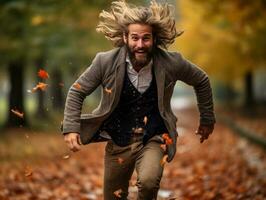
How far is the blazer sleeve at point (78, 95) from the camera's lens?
5.55 meters

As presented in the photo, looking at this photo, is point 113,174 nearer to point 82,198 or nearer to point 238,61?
point 82,198

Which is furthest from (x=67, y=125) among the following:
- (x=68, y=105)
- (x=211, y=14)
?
(x=211, y=14)

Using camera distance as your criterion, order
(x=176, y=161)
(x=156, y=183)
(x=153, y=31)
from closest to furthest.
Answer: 1. (x=156, y=183)
2. (x=153, y=31)
3. (x=176, y=161)

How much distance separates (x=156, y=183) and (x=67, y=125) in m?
0.96

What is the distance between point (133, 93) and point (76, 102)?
0.54 metres

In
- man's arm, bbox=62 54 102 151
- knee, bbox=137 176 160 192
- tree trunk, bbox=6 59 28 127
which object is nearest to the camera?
knee, bbox=137 176 160 192

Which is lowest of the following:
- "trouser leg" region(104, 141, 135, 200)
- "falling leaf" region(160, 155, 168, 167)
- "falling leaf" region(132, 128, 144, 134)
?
"trouser leg" region(104, 141, 135, 200)

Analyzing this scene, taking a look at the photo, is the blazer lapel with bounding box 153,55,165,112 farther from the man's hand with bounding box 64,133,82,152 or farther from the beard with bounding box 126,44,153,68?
the man's hand with bounding box 64,133,82,152

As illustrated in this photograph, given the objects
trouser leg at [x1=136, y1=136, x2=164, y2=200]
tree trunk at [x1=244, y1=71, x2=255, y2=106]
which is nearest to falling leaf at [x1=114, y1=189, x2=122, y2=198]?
trouser leg at [x1=136, y1=136, x2=164, y2=200]

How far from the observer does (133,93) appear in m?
5.75

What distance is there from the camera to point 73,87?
18.7 ft

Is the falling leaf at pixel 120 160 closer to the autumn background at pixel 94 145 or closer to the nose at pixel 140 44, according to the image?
the autumn background at pixel 94 145

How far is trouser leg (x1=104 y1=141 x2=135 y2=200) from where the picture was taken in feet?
19.2

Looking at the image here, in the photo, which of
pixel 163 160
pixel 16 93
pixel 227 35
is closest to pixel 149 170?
pixel 163 160
